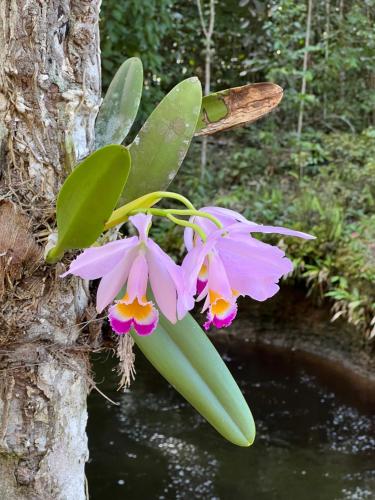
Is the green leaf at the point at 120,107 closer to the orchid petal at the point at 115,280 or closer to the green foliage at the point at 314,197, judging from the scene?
the orchid petal at the point at 115,280

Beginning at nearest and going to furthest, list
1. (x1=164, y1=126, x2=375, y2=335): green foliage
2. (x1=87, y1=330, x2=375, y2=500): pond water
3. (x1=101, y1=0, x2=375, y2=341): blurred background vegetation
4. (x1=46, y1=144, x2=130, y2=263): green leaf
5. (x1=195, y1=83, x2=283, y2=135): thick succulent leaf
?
(x1=46, y1=144, x2=130, y2=263): green leaf
(x1=195, y1=83, x2=283, y2=135): thick succulent leaf
(x1=87, y1=330, x2=375, y2=500): pond water
(x1=164, y1=126, x2=375, y2=335): green foliage
(x1=101, y1=0, x2=375, y2=341): blurred background vegetation

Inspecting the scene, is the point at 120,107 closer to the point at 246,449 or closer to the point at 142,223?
the point at 142,223

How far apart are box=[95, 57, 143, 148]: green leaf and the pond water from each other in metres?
1.27

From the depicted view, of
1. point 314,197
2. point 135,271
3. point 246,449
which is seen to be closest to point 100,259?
point 135,271

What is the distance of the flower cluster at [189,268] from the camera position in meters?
0.46

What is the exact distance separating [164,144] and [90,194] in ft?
0.46

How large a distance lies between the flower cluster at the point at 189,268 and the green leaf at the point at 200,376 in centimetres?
8

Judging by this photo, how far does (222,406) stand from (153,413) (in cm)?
188

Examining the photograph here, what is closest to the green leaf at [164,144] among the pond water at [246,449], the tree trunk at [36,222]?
the tree trunk at [36,222]

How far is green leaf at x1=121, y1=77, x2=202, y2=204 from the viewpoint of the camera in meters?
0.56

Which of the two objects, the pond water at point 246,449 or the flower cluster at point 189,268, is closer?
the flower cluster at point 189,268

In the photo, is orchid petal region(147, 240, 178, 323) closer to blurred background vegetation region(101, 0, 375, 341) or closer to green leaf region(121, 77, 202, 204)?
green leaf region(121, 77, 202, 204)

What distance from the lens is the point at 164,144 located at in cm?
56

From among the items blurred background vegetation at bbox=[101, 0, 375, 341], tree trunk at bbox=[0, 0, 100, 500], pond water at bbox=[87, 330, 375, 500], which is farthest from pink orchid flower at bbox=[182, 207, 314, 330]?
blurred background vegetation at bbox=[101, 0, 375, 341]
